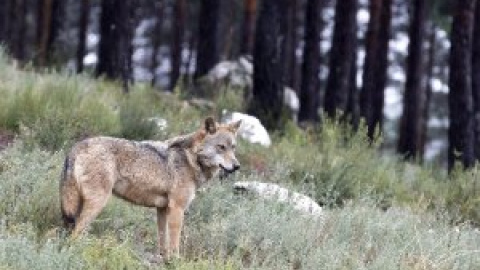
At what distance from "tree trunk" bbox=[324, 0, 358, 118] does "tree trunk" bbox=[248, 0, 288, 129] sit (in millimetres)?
2388

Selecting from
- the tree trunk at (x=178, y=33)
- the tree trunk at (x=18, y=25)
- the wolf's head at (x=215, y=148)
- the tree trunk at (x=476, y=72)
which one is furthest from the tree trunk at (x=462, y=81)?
the tree trunk at (x=18, y=25)

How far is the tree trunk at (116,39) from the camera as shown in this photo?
52.7 ft

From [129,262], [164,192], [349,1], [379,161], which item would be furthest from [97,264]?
[349,1]

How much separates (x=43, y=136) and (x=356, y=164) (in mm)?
4329

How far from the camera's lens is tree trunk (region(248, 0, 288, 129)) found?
1642 cm

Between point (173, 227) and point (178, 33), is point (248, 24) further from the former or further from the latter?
point (173, 227)

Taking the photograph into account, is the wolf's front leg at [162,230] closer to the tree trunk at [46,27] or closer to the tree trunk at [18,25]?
the tree trunk at [46,27]

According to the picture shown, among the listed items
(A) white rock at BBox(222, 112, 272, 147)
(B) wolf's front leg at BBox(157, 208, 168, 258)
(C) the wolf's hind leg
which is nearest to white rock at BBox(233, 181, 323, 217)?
(B) wolf's front leg at BBox(157, 208, 168, 258)

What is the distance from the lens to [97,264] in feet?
20.5

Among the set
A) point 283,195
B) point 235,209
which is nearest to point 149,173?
point 235,209

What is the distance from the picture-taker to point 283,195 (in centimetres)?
924

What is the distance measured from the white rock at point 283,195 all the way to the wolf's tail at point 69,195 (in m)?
2.55

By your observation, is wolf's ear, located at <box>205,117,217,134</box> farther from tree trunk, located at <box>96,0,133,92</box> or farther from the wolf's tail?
tree trunk, located at <box>96,0,133,92</box>

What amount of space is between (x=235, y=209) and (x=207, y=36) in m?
16.6
